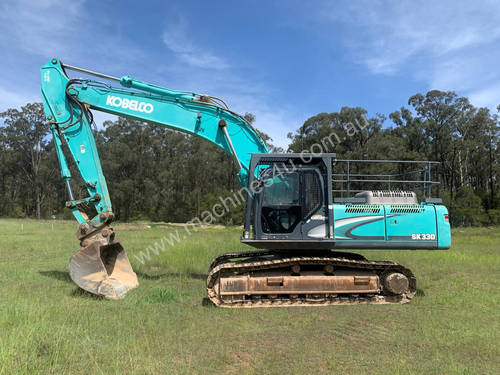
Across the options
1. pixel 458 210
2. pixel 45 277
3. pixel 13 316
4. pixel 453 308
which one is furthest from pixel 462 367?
pixel 458 210

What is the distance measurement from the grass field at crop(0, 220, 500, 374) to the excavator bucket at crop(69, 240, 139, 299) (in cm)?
23

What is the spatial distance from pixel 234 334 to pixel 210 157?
54.7m

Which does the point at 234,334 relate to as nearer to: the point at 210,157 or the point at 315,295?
the point at 315,295

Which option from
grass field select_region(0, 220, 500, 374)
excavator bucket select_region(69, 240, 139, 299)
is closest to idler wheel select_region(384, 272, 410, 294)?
grass field select_region(0, 220, 500, 374)

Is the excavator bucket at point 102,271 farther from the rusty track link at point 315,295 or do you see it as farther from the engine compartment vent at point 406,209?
the engine compartment vent at point 406,209

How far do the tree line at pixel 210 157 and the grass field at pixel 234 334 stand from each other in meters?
35.2

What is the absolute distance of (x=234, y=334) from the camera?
18.2ft

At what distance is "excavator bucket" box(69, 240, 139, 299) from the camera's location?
7.59 metres

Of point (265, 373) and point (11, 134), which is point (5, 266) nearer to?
point (265, 373)

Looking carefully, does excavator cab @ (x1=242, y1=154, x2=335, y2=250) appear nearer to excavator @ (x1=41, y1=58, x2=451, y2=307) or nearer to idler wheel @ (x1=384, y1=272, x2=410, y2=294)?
excavator @ (x1=41, y1=58, x2=451, y2=307)

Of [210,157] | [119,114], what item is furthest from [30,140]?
[119,114]

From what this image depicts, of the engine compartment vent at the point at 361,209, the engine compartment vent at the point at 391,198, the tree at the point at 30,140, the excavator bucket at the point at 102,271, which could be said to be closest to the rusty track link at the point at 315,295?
the engine compartment vent at the point at 361,209

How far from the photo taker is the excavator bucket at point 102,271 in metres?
7.59

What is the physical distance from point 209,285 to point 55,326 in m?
2.72
